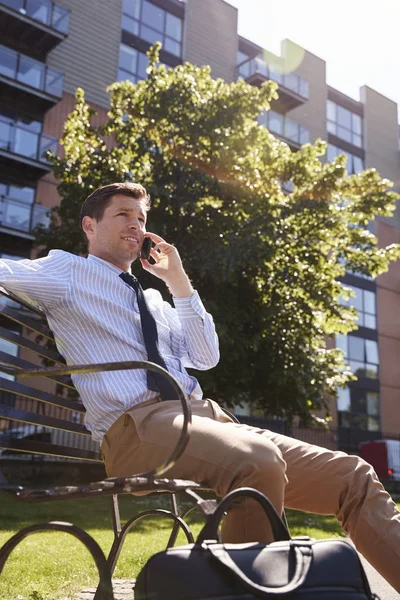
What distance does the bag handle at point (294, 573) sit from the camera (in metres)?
1.45

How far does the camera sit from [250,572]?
151 centimetres

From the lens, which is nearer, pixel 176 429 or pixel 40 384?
pixel 176 429

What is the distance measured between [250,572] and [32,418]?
110cm

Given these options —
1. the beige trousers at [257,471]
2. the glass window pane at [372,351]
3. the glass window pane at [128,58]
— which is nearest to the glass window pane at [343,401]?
the glass window pane at [372,351]

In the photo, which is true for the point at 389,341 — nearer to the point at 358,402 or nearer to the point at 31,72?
the point at 358,402

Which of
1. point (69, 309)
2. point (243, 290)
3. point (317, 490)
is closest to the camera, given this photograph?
point (317, 490)

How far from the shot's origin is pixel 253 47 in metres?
33.7

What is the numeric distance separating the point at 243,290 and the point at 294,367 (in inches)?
85.0

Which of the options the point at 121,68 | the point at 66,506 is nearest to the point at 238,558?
the point at 66,506

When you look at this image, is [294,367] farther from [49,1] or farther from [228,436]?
[49,1]

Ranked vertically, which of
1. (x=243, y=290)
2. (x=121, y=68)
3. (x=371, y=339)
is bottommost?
(x=243, y=290)

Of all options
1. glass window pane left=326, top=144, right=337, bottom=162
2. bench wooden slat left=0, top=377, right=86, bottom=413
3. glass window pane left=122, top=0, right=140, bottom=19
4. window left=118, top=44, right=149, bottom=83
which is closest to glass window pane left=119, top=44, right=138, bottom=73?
window left=118, top=44, right=149, bottom=83

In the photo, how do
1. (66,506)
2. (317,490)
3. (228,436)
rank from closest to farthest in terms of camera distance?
(228,436)
(317,490)
(66,506)

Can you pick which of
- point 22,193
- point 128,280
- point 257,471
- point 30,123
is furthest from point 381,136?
point 257,471
